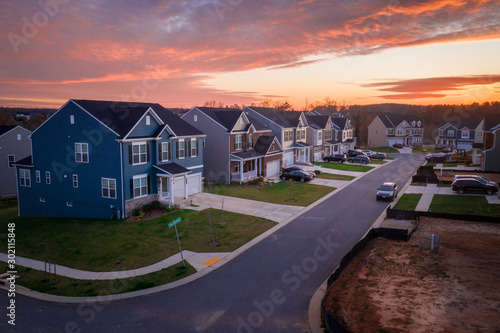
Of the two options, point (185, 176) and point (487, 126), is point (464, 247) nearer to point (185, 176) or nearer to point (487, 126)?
point (185, 176)

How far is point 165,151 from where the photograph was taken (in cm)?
3322

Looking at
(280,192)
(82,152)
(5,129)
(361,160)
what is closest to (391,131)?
(361,160)

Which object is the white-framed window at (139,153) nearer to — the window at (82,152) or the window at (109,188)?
the window at (109,188)

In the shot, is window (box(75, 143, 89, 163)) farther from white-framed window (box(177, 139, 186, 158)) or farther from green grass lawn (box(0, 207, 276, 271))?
white-framed window (box(177, 139, 186, 158))

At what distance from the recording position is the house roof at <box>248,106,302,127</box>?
55.5 meters

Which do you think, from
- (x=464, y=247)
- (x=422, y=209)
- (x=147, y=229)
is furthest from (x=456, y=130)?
(x=147, y=229)

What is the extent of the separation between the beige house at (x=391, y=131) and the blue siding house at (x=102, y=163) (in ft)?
247

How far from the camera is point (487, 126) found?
50.0 metres

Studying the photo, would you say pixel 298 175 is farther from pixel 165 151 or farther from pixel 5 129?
pixel 5 129

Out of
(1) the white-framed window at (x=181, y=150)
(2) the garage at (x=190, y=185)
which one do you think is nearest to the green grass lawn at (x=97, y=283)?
(2) the garage at (x=190, y=185)

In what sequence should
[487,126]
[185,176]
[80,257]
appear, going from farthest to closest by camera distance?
[487,126] < [185,176] < [80,257]

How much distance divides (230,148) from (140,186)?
14.9 m

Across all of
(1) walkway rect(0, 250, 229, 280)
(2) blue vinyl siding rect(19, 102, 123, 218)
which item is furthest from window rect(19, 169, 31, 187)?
→ (1) walkway rect(0, 250, 229, 280)

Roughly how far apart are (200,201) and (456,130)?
88686mm
